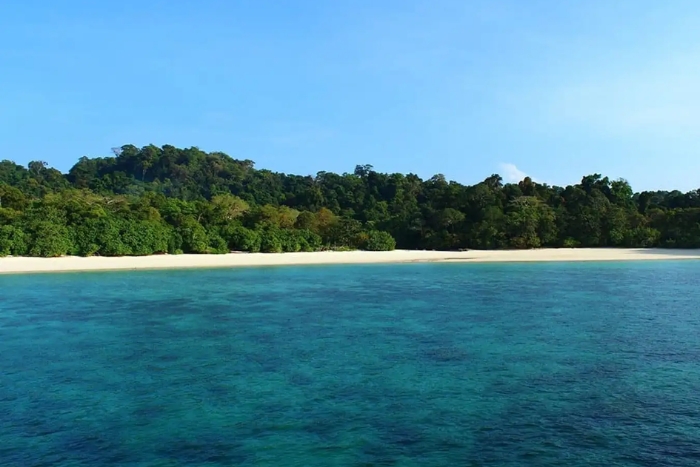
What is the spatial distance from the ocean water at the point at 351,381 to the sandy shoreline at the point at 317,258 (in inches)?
556

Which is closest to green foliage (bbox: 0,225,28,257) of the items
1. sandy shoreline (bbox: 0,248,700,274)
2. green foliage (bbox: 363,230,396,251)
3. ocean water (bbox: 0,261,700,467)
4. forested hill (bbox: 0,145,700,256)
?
forested hill (bbox: 0,145,700,256)

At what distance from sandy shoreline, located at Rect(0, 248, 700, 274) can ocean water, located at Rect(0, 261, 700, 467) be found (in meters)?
14.1

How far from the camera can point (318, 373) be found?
35.2ft

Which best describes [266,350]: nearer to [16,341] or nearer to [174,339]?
[174,339]

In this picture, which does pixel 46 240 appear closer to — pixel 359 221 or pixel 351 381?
pixel 359 221

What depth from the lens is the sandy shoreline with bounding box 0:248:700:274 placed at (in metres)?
33.8

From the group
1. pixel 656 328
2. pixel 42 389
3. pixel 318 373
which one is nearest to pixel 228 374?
pixel 318 373

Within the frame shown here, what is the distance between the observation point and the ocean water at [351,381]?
718 cm

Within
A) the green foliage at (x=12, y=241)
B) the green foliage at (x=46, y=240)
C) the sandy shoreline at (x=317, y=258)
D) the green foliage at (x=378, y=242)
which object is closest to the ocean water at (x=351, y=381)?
the sandy shoreline at (x=317, y=258)

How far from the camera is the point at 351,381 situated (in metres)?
10.2

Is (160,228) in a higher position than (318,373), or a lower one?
higher

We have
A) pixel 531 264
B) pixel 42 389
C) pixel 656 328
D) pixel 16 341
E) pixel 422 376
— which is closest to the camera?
pixel 42 389

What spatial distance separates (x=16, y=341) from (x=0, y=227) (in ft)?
83.6

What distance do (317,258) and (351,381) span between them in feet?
104
